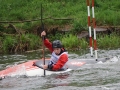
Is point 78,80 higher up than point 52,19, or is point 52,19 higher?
point 52,19

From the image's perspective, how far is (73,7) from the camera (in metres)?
21.4

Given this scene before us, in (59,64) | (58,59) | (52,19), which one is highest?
(52,19)

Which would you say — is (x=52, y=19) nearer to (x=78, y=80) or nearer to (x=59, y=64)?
(x=59, y=64)

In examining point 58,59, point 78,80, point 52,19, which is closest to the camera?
point 78,80

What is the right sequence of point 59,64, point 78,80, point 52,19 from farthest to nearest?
point 52,19
point 59,64
point 78,80

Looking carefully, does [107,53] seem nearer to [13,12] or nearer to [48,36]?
[48,36]

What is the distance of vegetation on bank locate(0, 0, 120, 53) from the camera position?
16.0m

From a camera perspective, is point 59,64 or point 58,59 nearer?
point 59,64

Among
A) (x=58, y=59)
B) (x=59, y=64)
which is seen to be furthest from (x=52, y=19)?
(x=59, y=64)

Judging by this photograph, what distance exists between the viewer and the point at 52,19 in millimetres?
19250

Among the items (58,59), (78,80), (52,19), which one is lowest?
(78,80)

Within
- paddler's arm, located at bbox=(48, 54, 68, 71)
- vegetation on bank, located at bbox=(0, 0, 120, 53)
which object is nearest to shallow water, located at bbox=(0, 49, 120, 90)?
paddler's arm, located at bbox=(48, 54, 68, 71)

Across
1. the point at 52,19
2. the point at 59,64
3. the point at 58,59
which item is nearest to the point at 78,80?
the point at 59,64

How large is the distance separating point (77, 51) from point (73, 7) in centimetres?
652
